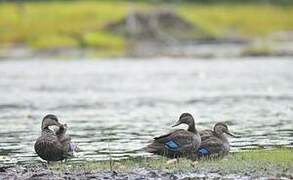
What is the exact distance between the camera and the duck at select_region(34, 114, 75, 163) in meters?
22.0

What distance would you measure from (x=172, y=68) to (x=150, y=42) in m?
54.7

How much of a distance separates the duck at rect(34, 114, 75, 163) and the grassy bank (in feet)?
269

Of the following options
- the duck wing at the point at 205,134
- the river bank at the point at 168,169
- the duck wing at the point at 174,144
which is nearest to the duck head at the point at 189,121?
the duck wing at the point at 174,144

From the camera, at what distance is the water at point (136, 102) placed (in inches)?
1095

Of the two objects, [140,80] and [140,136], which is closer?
[140,136]

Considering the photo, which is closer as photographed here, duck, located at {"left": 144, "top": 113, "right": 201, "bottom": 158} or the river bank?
the river bank

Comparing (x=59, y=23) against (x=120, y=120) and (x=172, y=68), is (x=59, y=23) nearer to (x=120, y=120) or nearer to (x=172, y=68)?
(x=172, y=68)

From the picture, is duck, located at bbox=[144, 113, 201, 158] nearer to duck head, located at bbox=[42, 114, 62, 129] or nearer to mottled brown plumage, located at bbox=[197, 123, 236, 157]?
mottled brown plumage, located at bbox=[197, 123, 236, 157]

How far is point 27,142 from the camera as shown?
27.7m

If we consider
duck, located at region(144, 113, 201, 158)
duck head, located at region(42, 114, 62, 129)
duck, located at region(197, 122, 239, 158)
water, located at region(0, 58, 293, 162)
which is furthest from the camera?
water, located at region(0, 58, 293, 162)

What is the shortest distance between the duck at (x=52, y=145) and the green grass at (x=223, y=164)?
367 millimetres

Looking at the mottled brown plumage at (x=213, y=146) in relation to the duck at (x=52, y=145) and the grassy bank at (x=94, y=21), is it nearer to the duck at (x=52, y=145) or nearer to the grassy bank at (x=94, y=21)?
the duck at (x=52, y=145)

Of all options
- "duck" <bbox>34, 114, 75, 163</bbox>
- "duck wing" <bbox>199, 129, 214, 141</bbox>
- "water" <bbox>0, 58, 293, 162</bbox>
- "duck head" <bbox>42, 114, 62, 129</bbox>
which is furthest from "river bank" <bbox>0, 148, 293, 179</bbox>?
"water" <bbox>0, 58, 293, 162</bbox>

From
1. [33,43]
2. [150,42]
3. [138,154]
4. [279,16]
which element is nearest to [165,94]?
[138,154]
